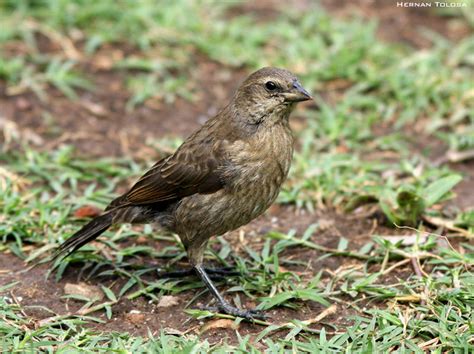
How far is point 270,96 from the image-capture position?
5.25 metres

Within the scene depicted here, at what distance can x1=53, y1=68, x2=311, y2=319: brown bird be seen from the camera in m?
5.09

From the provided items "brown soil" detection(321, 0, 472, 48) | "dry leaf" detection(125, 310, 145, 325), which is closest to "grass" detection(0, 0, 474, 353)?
"dry leaf" detection(125, 310, 145, 325)

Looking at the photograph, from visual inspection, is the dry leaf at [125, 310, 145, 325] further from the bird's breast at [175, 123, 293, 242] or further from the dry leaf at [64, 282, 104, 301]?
the bird's breast at [175, 123, 293, 242]

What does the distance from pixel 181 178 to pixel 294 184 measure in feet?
4.86

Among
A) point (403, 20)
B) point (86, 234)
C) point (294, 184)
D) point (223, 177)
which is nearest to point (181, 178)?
point (223, 177)

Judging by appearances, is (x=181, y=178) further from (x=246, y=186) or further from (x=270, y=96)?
(x=270, y=96)

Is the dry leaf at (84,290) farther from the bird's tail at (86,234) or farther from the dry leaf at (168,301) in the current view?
the dry leaf at (168,301)

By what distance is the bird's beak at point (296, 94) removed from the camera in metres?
5.13

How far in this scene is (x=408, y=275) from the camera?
17.5 ft

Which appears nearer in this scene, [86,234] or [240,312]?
[240,312]

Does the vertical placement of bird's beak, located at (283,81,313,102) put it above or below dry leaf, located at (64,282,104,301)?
above

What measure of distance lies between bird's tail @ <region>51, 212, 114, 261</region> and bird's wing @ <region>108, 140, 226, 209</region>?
150mm

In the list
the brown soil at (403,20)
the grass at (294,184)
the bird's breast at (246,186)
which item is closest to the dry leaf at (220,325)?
the grass at (294,184)

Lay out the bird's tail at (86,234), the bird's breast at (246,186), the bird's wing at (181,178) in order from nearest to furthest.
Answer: the bird's breast at (246,186) → the bird's wing at (181,178) → the bird's tail at (86,234)
